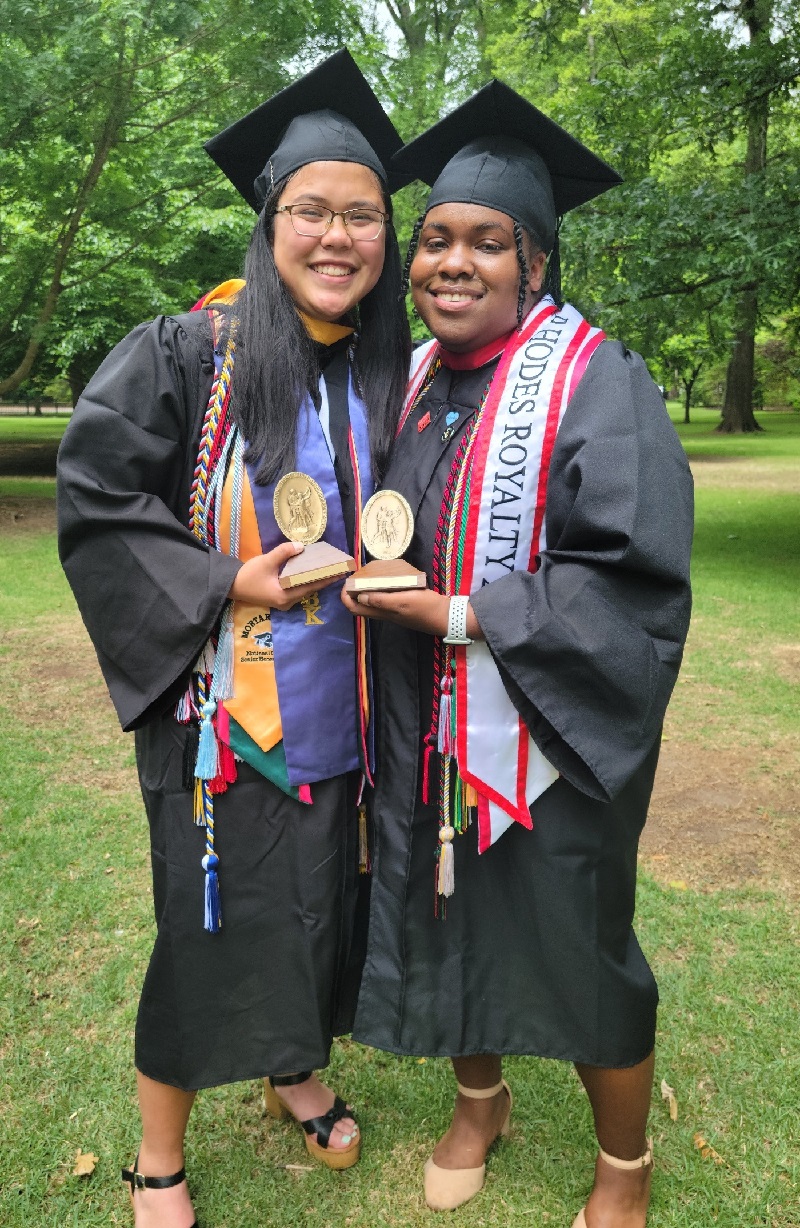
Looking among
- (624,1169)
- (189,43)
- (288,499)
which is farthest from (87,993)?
Answer: (189,43)

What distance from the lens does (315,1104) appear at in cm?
261

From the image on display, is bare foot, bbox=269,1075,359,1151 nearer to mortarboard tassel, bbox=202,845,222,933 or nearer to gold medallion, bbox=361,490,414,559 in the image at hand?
mortarboard tassel, bbox=202,845,222,933

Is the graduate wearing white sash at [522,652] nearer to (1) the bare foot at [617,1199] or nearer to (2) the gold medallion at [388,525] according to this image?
(1) the bare foot at [617,1199]

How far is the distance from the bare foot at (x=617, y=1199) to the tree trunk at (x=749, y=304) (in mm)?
8107

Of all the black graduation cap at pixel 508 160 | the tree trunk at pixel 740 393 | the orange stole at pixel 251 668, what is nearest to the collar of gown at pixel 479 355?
the black graduation cap at pixel 508 160

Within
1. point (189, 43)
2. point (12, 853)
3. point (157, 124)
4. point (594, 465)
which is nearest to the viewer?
point (594, 465)

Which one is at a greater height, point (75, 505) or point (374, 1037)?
point (75, 505)

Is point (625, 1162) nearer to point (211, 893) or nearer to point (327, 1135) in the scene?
point (327, 1135)

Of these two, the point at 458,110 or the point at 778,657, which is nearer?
the point at 458,110

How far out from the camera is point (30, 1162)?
2.49 m

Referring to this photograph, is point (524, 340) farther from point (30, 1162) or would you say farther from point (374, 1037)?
point (30, 1162)

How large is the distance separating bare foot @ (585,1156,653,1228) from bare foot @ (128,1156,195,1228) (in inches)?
37.7

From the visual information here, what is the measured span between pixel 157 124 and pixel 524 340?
27.7ft

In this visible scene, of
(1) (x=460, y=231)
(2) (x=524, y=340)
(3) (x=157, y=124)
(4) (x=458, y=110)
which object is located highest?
(3) (x=157, y=124)
